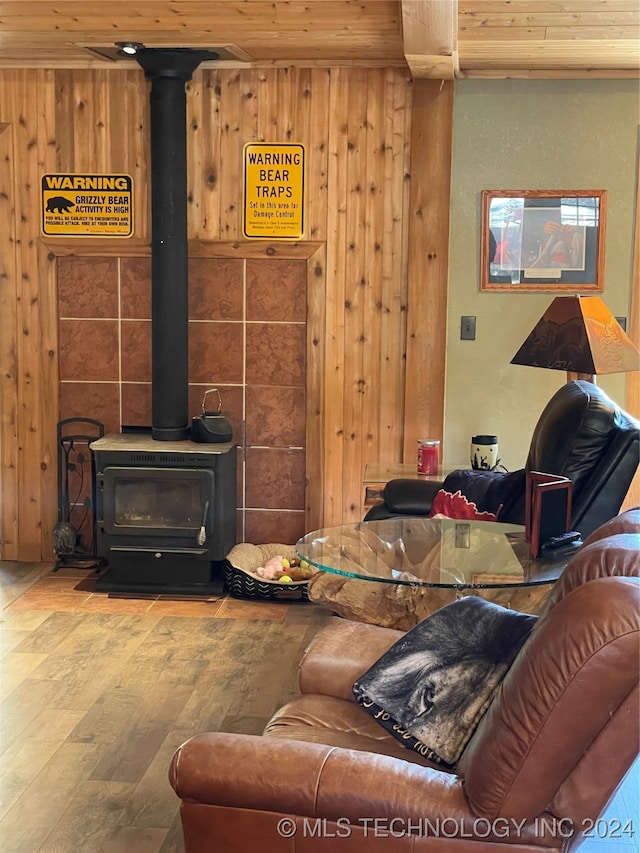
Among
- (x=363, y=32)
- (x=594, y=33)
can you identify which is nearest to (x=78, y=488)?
(x=363, y=32)

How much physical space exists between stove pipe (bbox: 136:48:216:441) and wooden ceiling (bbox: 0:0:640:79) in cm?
27

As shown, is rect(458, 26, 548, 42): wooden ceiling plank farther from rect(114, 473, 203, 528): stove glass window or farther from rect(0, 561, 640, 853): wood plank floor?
rect(0, 561, 640, 853): wood plank floor

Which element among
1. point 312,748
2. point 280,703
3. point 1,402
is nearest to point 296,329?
point 1,402

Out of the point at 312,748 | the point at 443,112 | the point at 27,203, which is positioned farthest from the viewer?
the point at 27,203

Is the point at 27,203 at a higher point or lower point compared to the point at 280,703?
higher

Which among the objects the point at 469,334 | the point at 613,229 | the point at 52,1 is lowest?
the point at 469,334

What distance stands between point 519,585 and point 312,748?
102cm

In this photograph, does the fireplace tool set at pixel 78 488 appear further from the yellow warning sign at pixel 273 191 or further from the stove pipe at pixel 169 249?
the yellow warning sign at pixel 273 191

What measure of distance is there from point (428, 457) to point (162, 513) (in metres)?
1.30

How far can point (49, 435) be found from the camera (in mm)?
5078

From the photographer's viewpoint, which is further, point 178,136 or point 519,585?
point 178,136

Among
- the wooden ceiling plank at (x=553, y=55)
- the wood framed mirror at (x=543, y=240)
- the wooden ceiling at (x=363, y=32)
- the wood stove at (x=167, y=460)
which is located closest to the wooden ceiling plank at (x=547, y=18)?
the wooden ceiling at (x=363, y=32)

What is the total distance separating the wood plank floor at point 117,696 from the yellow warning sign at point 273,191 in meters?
1.84

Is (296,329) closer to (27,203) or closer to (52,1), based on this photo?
(27,203)
